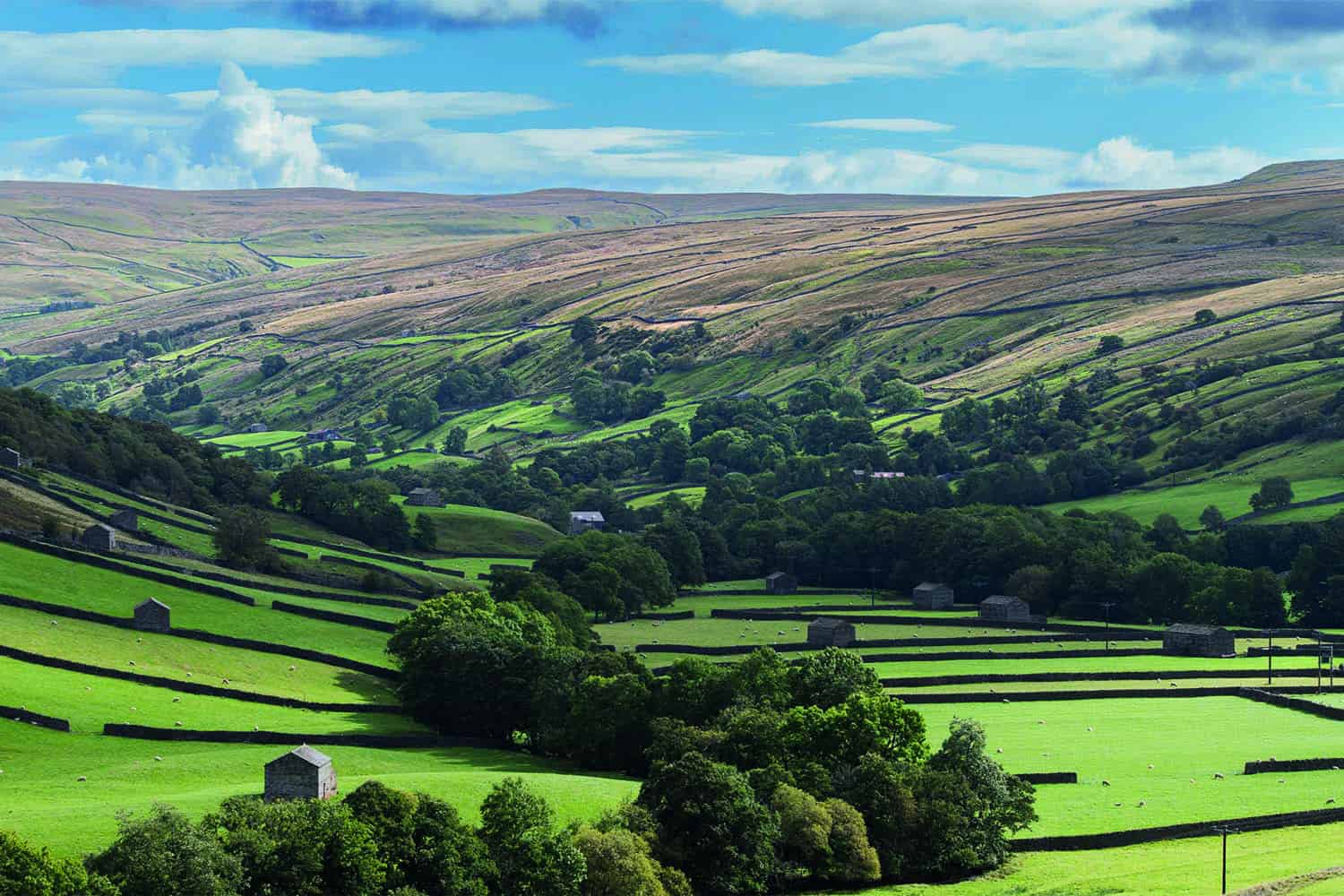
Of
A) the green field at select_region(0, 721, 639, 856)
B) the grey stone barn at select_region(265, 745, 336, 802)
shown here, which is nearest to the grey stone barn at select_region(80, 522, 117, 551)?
the green field at select_region(0, 721, 639, 856)

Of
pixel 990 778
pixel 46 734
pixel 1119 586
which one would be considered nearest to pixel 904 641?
pixel 1119 586

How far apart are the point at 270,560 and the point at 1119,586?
62.2 m

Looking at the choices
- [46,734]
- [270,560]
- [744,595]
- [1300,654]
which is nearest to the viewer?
[46,734]

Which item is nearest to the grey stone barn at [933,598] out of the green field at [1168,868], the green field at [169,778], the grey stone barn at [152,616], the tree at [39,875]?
the grey stone barn at [152,616]

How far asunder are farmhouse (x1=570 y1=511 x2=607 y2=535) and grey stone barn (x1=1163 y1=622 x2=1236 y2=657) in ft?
255

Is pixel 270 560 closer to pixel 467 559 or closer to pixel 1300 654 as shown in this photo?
pixel 467 559

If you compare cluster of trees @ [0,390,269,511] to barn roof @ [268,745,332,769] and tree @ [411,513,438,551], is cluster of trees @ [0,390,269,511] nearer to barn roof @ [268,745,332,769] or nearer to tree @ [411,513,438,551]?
tree @ [411,513,438,551]

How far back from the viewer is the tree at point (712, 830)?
5859 centimetres

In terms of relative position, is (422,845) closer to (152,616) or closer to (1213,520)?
(152,616)

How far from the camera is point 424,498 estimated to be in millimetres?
171250

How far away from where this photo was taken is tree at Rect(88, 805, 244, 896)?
48.1m

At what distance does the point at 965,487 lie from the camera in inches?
6959

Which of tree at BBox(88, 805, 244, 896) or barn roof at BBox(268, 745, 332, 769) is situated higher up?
barn roof at BBox(268, 745, 332, 769)

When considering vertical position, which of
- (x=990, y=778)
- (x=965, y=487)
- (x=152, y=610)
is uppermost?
(x=965, y=487)
